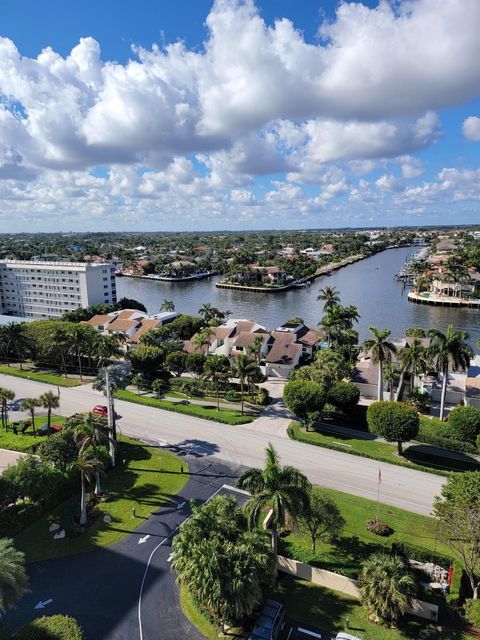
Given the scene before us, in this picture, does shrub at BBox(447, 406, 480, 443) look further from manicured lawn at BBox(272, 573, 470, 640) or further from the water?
the water

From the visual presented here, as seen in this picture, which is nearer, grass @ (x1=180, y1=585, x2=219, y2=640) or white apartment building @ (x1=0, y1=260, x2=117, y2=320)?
grass @ (x1=180, y1=585, x2=219, y2=640)

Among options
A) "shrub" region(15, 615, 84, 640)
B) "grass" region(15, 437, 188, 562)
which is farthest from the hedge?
"shrub" region(15, 615, 84, 640)

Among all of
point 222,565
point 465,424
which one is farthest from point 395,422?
point 222,565

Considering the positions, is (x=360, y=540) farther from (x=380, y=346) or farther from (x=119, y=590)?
(x=380, y=346)

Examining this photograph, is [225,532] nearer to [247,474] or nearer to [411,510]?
[247,474]

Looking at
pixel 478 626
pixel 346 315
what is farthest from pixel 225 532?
pixel 346 315
